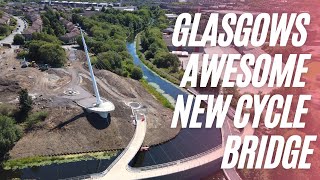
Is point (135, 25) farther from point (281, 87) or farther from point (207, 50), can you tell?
point (281, 87)

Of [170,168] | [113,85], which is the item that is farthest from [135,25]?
[170,168]

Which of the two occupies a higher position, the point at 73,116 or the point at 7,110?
the point at 73,116

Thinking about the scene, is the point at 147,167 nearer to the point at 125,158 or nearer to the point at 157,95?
the point at 125,158

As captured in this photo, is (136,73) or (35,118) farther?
(136,73)

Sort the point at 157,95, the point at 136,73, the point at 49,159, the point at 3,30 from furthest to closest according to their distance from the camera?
the point at 3,30 → the point at 136,73 → the point at 157,95 → the point at 49,159

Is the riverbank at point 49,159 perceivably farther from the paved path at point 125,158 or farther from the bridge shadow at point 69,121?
the bridge shadow at point 69,121

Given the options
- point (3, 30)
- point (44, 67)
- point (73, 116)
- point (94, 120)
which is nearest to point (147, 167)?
point (94, 120)

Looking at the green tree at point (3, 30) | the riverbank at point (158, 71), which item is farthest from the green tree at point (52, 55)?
→ the green tree at point (3, 30)

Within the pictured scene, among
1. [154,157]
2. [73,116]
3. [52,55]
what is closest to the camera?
[154,157]
